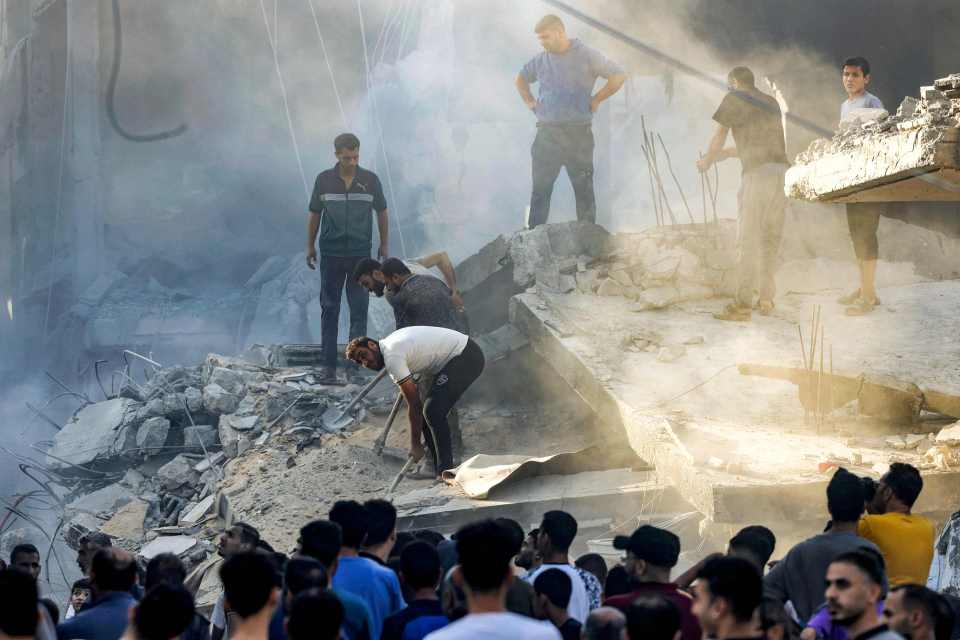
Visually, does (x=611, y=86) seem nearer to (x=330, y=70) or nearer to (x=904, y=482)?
(x=904, y=482)

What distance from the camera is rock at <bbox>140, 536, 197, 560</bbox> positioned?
7.79 meters

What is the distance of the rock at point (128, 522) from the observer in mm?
8656

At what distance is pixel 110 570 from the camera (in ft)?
12.5

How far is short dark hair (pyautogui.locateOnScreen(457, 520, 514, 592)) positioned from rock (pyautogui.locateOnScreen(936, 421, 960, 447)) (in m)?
4.05

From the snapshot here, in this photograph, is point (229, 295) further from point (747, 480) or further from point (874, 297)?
point (747, 480)

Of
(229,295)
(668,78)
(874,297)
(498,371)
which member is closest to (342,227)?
(498,371)

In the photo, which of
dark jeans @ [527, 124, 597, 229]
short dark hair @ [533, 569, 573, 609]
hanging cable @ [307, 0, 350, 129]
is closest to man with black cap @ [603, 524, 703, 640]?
short dark hair @ [533, 569, 573, 609]

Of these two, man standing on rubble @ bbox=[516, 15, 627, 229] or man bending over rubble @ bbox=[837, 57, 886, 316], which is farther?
man standing on rubble @ bbox=[516, 15, 627, 229]

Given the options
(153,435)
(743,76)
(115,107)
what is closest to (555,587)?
(743,76)

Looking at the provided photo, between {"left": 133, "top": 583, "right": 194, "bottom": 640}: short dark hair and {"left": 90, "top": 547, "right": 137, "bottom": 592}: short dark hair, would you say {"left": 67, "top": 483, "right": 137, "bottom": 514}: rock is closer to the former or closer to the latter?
{"left": 90, "top": 547, "right": 137, "bottom": 592}: short dark hair

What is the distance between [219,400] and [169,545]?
2176 mm

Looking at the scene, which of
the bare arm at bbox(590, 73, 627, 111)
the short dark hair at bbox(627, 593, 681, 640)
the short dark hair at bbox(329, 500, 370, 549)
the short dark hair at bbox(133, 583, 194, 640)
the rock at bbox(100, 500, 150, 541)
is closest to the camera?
the short dark hair at bbox(627, 593, 681, 640)

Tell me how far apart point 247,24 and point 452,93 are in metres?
3.57

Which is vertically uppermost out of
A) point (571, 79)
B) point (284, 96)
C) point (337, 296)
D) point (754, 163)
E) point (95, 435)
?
point (284, 96)
